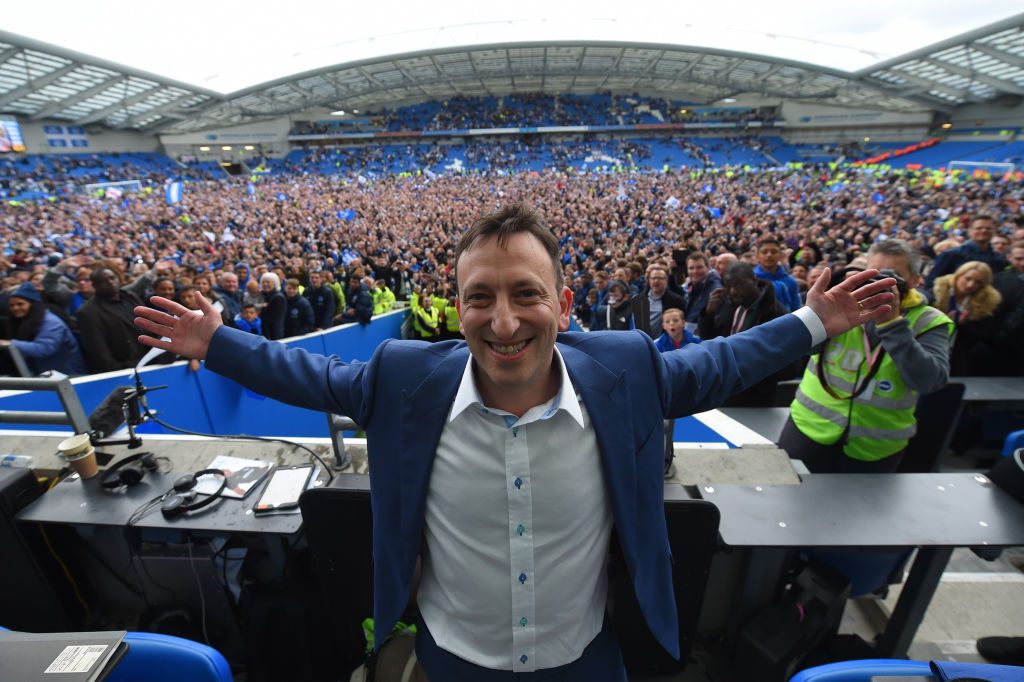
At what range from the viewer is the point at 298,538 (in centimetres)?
211

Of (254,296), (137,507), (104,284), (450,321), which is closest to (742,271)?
(137,507)

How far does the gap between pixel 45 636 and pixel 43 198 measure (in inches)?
1479

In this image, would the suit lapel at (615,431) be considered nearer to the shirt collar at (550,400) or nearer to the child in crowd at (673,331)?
the shirt collar at (550,400)

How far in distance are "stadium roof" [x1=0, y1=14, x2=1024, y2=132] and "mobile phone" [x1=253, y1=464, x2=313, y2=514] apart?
3544cm

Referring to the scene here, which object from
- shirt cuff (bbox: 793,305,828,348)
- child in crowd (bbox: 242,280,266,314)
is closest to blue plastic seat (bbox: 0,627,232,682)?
shirt cuff (bbox: 793,305,828,348)

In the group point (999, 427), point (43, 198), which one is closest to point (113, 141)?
point (43, 198)

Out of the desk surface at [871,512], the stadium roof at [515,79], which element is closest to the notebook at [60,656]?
the desk surface at [871,512]

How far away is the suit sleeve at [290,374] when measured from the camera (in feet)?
4.35

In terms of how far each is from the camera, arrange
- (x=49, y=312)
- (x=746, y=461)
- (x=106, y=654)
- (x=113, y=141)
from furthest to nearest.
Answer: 1. (x=113, y=141)
2. (x=49, y=312)
3. (x=746, y=461)
4. (x=106, y=654)

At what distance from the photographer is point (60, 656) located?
1168mm

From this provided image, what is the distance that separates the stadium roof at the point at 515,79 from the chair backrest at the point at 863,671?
36683 millimetres

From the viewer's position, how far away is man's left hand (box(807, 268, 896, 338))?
1426 mm

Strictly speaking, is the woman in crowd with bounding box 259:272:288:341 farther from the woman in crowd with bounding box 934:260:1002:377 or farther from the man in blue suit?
the woman in crowd with bounding box 934:260:1002:377

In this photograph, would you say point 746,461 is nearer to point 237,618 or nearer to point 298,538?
point 298,538
